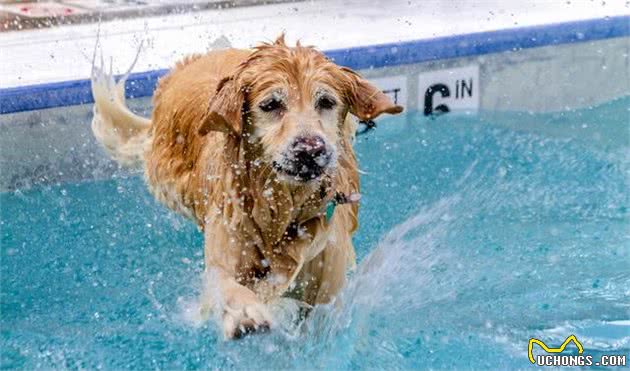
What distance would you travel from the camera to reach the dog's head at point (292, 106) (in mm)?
2938

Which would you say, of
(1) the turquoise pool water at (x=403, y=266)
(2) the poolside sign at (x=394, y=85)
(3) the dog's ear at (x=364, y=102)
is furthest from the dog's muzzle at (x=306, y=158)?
(2) the poolside sign at (x=394, y=85)

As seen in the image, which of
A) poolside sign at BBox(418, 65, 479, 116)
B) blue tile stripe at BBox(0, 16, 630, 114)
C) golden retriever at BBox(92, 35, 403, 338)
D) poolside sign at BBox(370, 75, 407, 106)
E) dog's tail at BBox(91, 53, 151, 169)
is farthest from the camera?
poolside sign at BBox(418, 65, 479, 116)

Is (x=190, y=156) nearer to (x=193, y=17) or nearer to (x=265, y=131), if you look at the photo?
(x=265, y=131)

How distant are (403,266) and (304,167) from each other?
126cm

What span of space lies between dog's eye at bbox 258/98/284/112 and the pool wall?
2057mm

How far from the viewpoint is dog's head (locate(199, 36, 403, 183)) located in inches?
116

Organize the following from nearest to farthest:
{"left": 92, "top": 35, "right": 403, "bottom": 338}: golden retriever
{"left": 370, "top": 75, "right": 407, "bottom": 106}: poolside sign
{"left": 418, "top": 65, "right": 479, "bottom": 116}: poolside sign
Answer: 1. {"left": 92, "top": 35, "right": 403, "bottom": 338}: golden retriever
2. {"left": 370, "top": 75, "right": 407, "bottom": 106}: poolside sign
3. {"left": 418, "top": 65, "right": 479, "bottom": 116}: poolside sign

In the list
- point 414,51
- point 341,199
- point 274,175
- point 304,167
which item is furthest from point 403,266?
point 414,51

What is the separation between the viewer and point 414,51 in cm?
541

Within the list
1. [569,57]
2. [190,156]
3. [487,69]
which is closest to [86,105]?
[190,156]

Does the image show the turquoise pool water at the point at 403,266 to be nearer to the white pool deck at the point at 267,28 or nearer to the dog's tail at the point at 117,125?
the dog's tail at the point at 117,125

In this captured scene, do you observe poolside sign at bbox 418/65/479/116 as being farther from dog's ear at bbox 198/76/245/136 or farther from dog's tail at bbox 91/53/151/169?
dog's ear at bbox 198/76/245/136

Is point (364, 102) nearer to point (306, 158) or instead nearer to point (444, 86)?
point (306, 158)

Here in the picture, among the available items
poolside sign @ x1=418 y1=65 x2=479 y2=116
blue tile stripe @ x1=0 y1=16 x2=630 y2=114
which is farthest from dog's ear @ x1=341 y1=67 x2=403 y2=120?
poolside sign @ x1=418 y1=65 x2=479 y2=116
